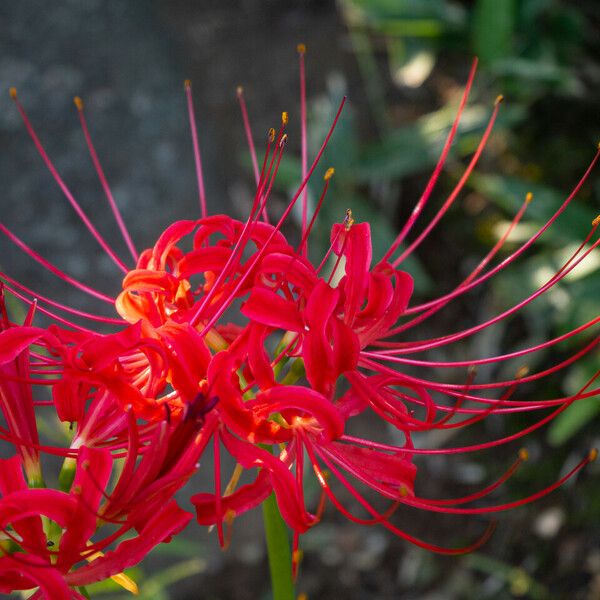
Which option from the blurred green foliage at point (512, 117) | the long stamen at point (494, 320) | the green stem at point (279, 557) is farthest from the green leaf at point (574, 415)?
the green stem at point (279, 557)

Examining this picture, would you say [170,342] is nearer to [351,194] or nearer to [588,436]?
[351,194]

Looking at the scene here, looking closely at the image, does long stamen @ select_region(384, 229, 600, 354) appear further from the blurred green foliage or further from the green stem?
the blurred green foliage

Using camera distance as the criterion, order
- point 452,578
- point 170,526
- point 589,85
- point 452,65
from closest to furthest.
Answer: point 170,526 < point 452,578 < point 589,85 < point 452,65

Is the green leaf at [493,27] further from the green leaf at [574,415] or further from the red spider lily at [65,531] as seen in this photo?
the red spider lily at [65,531]

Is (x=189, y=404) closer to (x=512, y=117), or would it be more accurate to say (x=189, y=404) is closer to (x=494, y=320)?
(x=494, y=320)

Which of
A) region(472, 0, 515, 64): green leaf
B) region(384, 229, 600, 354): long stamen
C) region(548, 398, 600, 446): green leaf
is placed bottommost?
region(548, 398, 600, 446): green leaf

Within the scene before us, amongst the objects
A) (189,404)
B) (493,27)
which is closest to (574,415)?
(493,27)

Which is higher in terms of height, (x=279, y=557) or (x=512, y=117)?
(x=512, y=117)

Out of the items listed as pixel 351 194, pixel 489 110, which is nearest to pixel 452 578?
pixel 351 194

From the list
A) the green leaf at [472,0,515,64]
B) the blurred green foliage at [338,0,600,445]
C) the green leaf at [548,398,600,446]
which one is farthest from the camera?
the green leaf at [472,0,515,64]

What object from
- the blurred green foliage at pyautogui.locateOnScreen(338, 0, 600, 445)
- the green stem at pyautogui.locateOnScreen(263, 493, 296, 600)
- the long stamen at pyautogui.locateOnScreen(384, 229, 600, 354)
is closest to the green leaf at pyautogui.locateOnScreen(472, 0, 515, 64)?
the blurred green foliage at pyautogui.locateOnScreen(338, 0, 600, 445)

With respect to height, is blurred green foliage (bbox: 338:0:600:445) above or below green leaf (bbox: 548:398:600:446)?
above
